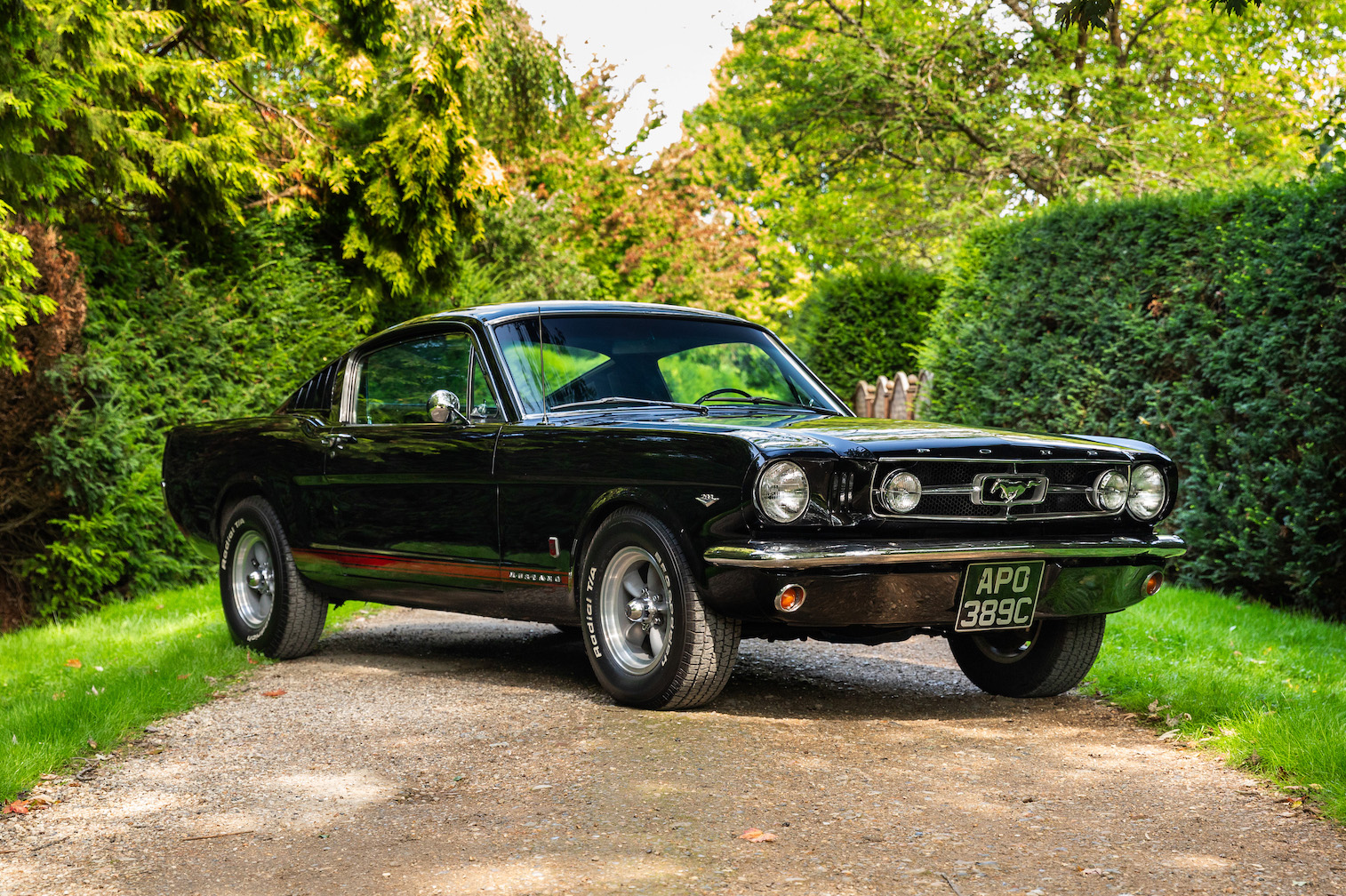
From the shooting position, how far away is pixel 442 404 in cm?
598

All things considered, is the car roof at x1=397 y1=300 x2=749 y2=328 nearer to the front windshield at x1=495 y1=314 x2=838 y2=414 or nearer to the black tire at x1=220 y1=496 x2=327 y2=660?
the front windshield at x1=495 y1=314 x2=838 y2=414

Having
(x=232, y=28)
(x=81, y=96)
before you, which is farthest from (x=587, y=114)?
(x=81, y=96)

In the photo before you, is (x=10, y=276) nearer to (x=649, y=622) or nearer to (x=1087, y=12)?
(x=649, y=622)

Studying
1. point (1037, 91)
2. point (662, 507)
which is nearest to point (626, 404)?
point (662, 507)

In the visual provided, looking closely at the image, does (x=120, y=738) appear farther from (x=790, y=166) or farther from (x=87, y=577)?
(x=790, y=166)

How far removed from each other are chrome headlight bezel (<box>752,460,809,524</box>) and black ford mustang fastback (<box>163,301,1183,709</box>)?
10 millimetres

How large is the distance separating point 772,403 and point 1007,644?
5.07ft

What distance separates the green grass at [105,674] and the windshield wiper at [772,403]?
2.76m

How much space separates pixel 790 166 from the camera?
26.0 metres

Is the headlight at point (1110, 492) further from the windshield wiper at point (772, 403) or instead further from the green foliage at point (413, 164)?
the green foliage at point (413, 164)

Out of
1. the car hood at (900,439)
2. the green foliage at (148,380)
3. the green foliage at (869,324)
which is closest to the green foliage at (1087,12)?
the car hood at (900,439)

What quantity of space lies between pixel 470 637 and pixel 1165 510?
4159 mm

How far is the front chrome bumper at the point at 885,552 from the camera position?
4.68 m

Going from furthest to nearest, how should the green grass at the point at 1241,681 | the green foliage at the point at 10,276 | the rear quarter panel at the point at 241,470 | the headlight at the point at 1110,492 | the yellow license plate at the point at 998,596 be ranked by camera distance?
the rear quarter panel at the point at 241,470, the green foliage at the point at 10,276, the headlight at the point at 1110,492, the yellow license plate at the point at 998,596, the green grass at the point at 1241,681
